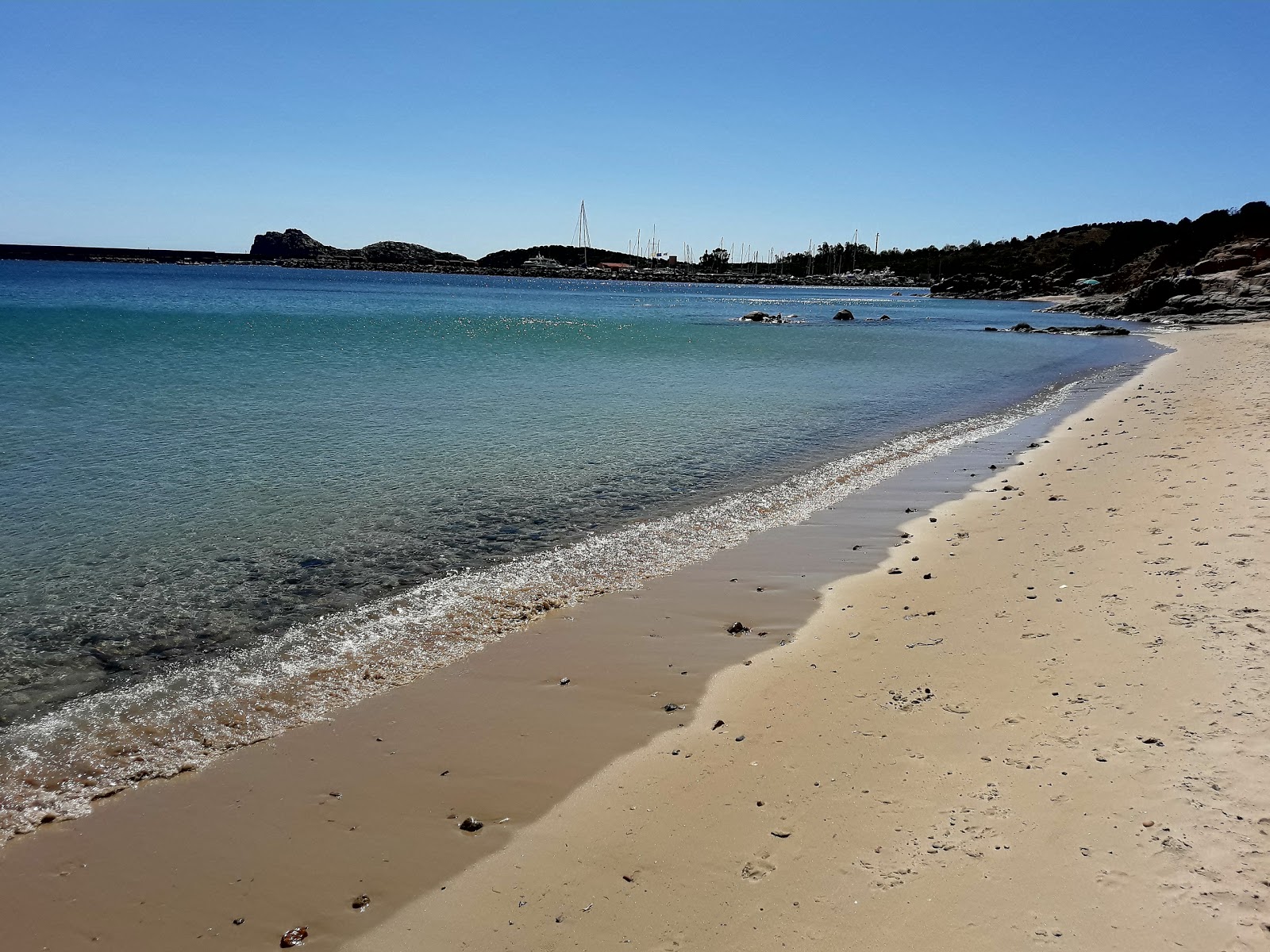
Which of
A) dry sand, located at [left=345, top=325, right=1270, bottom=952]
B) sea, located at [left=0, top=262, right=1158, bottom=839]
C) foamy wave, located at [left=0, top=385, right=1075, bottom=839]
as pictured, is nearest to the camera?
dry sand, located at [left=345, top=325, right=1270, bottom=952]

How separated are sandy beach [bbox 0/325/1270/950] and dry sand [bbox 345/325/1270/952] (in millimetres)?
18

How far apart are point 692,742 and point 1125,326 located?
197 ft

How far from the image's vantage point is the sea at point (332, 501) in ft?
20.5

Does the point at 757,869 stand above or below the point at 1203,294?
below

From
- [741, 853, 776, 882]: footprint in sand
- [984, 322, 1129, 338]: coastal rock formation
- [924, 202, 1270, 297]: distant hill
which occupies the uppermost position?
[924, 202, 1270, 297]: distant hill

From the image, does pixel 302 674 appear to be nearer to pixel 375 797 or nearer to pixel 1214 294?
pixel 375 797

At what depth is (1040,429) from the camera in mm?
17562

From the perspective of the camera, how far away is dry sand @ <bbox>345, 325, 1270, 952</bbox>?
3588mm

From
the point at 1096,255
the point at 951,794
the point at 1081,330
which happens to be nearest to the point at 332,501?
the point at 951,794

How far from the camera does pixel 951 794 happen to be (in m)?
4.43

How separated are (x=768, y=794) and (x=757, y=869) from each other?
676 millimetres

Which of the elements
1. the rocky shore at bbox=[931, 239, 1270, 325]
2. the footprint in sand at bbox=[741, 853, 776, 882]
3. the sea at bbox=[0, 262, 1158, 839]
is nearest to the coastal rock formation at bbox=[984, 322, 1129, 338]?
the rocky shore at bbox=[931, 239, 1270, 325]

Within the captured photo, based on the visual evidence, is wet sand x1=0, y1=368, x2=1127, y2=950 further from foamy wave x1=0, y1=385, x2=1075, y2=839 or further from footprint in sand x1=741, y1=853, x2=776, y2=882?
footprint in sand x1=741, y1=853, x2=776, y2=882

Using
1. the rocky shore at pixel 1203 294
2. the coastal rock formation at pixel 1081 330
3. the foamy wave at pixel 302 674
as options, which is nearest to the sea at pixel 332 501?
the foamy wave at pixel 302 674
